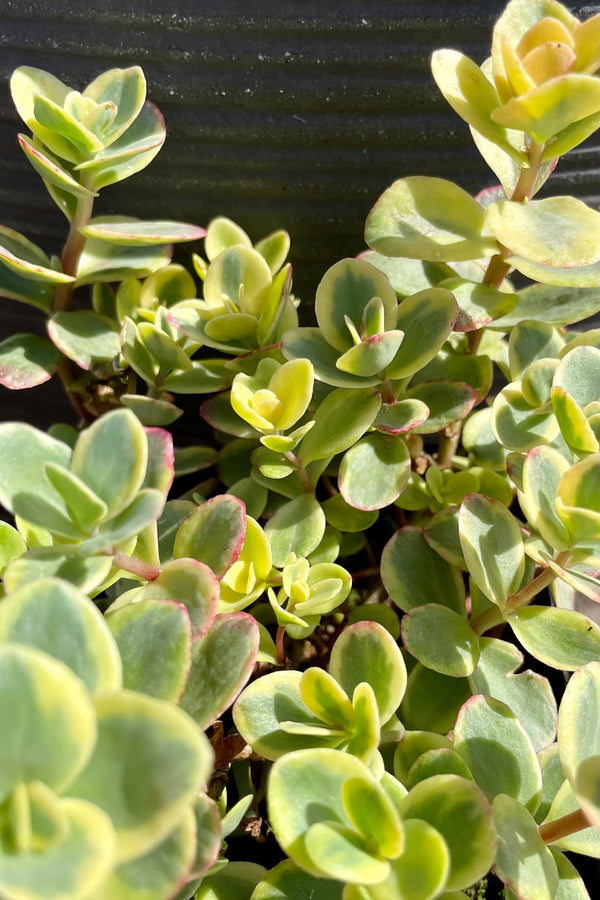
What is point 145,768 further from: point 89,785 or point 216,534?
point 216,534

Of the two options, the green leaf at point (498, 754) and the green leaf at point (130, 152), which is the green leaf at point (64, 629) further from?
the green leaf at point (130, 152)

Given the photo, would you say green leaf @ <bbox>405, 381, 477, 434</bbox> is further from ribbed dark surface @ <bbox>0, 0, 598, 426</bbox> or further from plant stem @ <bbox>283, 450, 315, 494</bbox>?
ribbed dark surface @ <bbox>0, 0, 598, 426</bbox>

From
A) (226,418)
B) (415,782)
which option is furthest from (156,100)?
(415,782)

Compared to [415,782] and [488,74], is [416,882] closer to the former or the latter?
[415,782]

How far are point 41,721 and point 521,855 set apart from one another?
0.33 m

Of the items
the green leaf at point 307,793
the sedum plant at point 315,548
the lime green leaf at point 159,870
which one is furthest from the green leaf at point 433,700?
the lime green leaf at point 159,870

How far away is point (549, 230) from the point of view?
613 mm

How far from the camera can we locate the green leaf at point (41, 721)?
34 cm

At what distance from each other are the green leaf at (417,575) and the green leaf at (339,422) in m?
0.12

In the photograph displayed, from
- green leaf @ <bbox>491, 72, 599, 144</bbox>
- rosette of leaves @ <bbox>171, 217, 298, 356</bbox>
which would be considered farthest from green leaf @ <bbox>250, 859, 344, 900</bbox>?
green leaf @ <bbox>491, 72, 599, 144</bbox>

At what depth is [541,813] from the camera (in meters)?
0.58

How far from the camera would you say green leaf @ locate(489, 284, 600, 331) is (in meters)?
0.75

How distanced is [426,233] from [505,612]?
0.33 metres

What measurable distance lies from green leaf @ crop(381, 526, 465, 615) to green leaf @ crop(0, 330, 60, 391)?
0.39 m
